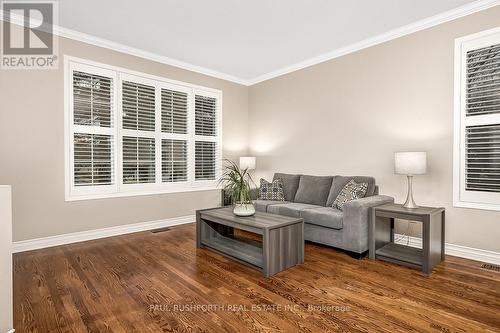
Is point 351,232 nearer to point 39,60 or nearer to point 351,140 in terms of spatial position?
point 351,140

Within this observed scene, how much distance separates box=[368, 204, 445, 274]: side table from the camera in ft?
9.29

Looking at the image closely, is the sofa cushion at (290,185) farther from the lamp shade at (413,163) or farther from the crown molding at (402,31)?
the crown molding at (402,31)

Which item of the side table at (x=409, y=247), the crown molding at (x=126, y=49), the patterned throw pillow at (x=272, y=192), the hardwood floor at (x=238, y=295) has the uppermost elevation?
the crown molding at (x=126, y=49)

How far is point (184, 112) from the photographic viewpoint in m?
5.10

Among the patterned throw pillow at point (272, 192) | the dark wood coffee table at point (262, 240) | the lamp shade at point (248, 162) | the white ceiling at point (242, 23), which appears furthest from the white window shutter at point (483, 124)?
the lamp shade at point (248, 162)

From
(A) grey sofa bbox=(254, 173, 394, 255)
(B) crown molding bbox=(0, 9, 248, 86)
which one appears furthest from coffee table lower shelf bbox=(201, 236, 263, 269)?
(B) crown molding bbox=(0, 9, 248, 86)

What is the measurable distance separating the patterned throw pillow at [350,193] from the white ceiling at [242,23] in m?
2.12

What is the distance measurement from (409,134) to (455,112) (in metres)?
0.55

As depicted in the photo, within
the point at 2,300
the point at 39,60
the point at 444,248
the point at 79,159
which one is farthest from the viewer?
the point at 79,159

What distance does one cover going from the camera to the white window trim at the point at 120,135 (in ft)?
12.6

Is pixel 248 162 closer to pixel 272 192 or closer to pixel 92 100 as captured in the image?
pixel 272 192

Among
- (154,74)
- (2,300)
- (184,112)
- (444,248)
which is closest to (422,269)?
(444,248)

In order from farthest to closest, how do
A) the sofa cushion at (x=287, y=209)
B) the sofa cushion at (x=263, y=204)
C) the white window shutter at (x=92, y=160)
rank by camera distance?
the sofa cushion at (x=263, y=204) → the white window shutter at (x=92, y=160) → the sofa cushion at (x=287, y=209)
